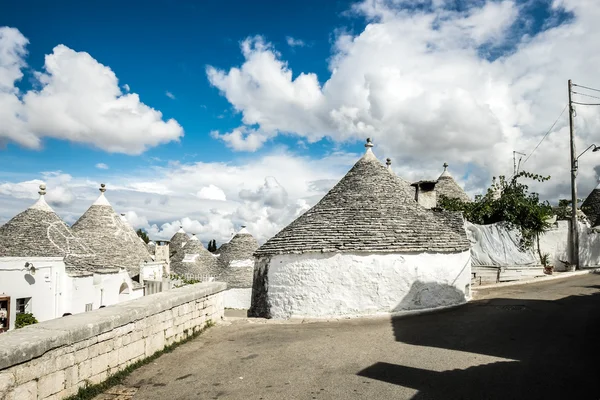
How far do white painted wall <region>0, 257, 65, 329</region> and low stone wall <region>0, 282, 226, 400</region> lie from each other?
380 inches

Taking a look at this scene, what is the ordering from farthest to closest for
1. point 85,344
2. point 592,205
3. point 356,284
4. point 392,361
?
point 592,205
point 356,284
point 392,361
point 85,344

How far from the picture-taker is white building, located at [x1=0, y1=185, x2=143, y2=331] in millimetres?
13859

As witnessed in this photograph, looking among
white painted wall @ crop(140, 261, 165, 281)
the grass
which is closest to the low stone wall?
the grass

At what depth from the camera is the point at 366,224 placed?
11.9 m

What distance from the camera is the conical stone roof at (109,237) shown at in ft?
71.7

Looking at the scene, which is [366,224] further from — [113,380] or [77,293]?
[77,293]

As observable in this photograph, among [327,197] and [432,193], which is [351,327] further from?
[432,193]

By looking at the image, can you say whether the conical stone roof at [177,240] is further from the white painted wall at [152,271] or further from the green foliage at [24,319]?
the green foliage at [24,319]

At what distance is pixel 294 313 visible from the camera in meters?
11.2

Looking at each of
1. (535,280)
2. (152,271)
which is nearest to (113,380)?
(535,280)

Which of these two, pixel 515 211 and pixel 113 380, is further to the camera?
pixel 515 211

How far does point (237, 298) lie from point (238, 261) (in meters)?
3.91

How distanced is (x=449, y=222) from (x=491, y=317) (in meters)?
8.14

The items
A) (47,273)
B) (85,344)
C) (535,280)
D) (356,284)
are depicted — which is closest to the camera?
(85,344)
